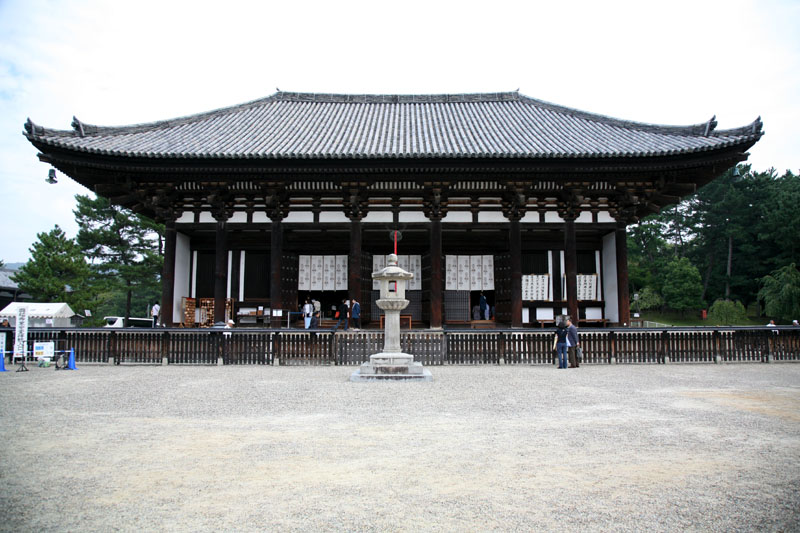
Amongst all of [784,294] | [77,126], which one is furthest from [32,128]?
[784,294]

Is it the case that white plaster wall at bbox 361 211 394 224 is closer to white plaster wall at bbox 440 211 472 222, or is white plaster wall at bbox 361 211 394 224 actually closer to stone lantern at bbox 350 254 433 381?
white plaster wall at bbox 440 211 472 222

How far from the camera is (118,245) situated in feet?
117

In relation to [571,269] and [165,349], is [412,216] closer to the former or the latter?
[571,269]

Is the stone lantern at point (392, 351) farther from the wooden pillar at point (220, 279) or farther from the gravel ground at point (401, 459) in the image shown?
the wooden pillar at point (220, 279)

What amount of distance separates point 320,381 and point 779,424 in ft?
23.0

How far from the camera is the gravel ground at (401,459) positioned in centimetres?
319

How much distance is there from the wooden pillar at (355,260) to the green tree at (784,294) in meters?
33.9

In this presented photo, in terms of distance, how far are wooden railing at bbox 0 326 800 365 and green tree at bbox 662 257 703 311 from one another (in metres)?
35.3

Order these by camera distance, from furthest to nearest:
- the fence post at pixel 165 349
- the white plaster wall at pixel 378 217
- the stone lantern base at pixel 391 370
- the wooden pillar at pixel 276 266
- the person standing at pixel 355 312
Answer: the white plaster wall at pixel 378 217 < the wooden pillar at pixel 276 266 < the person standing at pixel 355 312 < the fence post at pixel 165 349 < the stone lantern base at pixel 391 370

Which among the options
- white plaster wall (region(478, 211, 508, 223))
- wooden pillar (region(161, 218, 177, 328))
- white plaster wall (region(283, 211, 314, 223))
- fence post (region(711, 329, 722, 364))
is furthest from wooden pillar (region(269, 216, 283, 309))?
fence post (region(711, 329, 722, 364))

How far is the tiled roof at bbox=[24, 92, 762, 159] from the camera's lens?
1281 cm

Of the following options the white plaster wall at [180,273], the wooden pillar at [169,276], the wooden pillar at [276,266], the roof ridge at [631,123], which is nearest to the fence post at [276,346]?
the wooden pillar at [276,266]

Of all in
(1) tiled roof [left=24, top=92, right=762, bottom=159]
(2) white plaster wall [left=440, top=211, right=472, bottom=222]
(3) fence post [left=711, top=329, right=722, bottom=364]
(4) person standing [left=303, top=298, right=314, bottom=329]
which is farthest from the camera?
(4) person standing [left=303, top=298, right=314, bottom=329]

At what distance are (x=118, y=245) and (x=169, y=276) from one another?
24833mm
